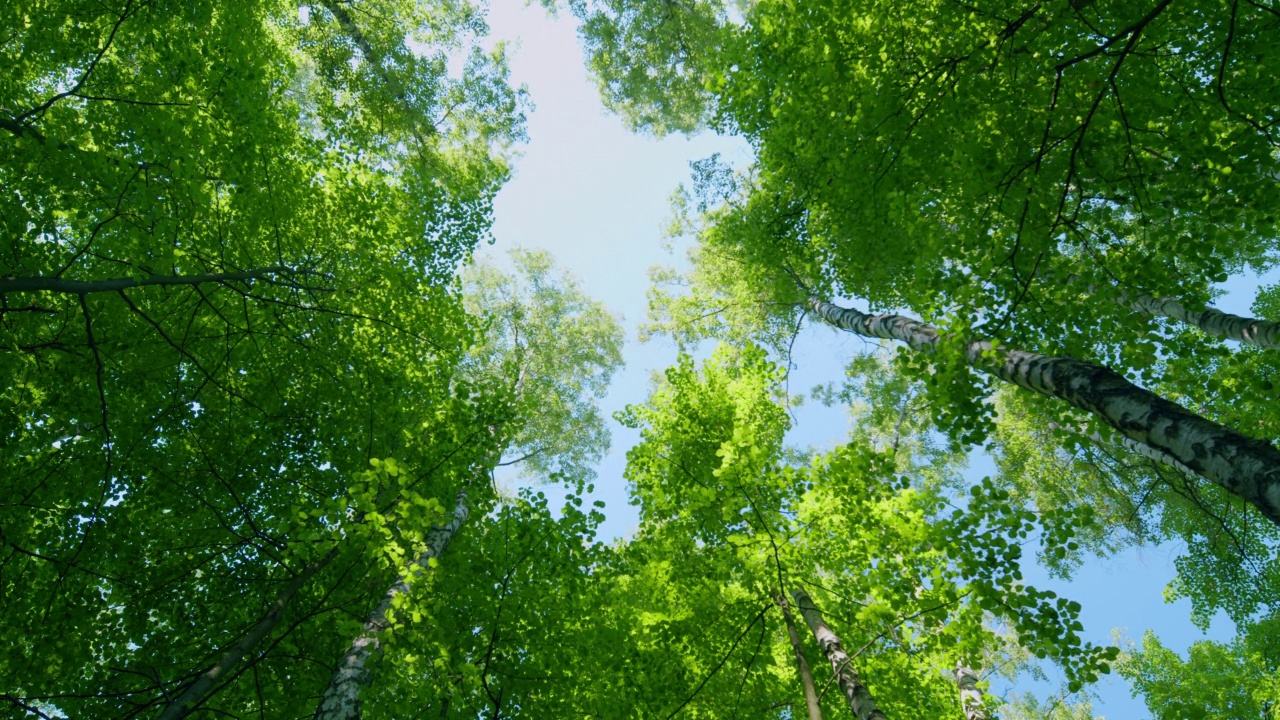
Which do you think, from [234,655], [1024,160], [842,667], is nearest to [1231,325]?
[1024,160]

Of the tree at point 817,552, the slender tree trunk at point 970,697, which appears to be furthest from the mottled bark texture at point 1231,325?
the slender tree trunk at point 970,697

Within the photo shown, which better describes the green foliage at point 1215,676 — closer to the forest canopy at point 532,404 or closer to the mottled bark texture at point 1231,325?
the forest canopy at point 532,404

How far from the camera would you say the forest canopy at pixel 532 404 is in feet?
12.1

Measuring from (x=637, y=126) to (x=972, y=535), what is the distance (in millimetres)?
14031

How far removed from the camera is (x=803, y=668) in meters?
5.52

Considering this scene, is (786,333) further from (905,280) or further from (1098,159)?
(1098,159)

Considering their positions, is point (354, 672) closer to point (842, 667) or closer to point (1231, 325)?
point (842, 667)

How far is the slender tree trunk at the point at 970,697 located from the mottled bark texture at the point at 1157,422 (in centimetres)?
394

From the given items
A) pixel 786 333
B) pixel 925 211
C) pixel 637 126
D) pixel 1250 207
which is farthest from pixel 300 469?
pixel 637 126

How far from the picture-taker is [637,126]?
15289mm

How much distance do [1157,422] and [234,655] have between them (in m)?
5.89

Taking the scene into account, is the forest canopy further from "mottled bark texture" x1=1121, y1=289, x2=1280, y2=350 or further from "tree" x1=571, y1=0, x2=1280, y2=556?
"mottled bark texture" x1=1121, y1=289, x2=1280, y2=350

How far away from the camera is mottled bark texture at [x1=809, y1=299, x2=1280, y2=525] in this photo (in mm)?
2451

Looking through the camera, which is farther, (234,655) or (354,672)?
(354,672)
